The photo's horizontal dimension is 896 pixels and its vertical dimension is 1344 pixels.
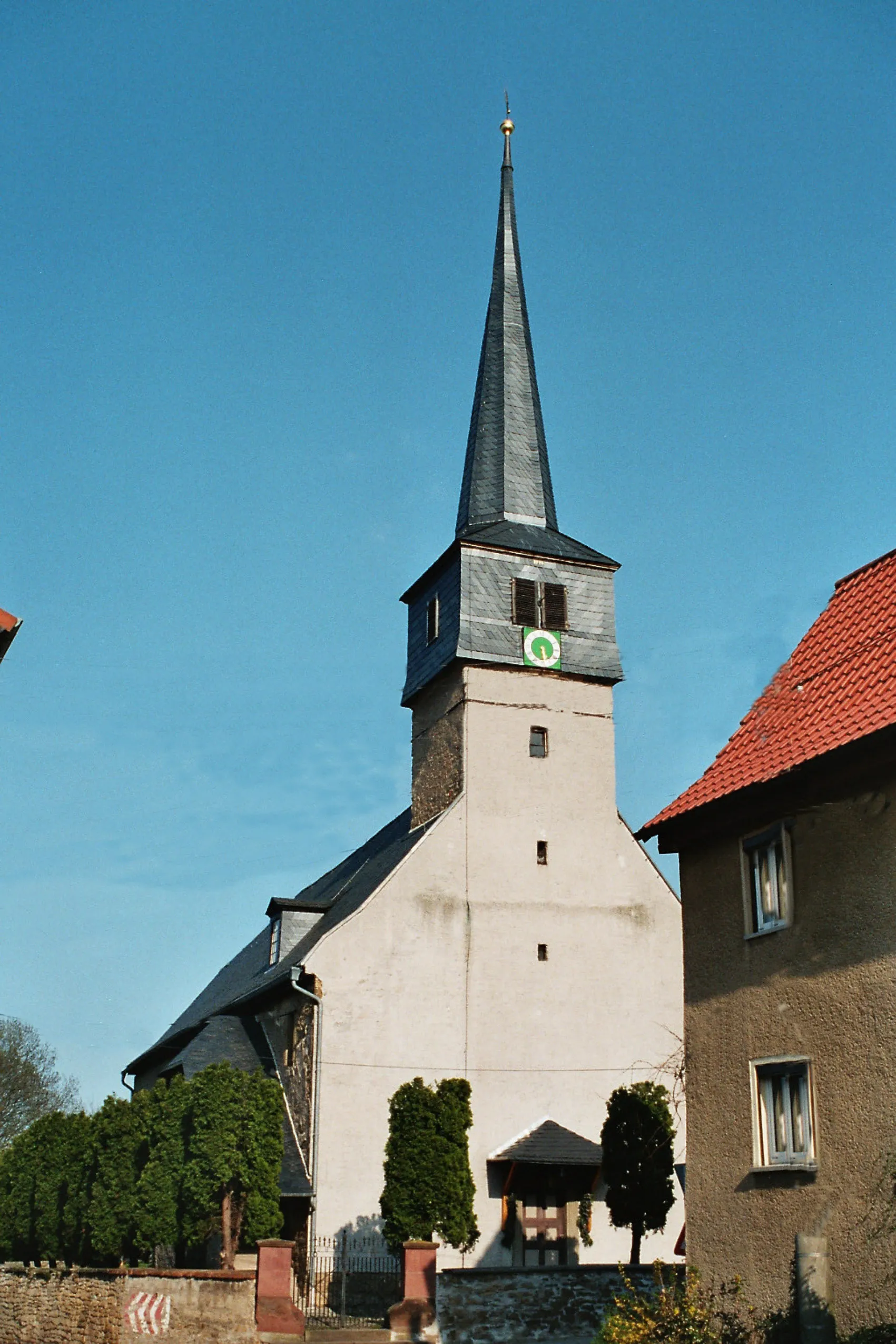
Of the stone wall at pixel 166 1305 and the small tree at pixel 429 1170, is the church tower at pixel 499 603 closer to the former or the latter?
the small tree at pixel 429 1170

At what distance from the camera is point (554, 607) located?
32.5 m

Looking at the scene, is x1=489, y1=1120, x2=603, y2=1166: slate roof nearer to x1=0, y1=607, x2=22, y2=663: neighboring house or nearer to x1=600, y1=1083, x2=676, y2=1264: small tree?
x1=600, y1=1083, x2=676, y2=1264: small tree

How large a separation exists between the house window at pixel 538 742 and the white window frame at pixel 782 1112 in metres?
17.6

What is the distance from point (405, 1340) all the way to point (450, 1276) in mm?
2966

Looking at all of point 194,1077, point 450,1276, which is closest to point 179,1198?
point 194,1077

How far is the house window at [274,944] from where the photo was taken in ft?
109

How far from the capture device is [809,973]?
13461 mm

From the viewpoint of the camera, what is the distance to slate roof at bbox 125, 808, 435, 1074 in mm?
31219

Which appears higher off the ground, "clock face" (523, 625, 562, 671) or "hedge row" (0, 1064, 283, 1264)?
"clock face" (523, 625, 562, 671)

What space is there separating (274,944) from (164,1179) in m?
9.30

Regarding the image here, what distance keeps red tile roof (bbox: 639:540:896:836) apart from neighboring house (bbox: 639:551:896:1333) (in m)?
0.03

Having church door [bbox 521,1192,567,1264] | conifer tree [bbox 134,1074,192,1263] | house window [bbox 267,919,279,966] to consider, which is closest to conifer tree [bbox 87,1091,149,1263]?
conifer tree [bbox 134,1074,192,1263]

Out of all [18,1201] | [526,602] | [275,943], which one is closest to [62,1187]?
[18,1201]

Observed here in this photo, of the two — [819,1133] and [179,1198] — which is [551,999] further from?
[819,1133]
